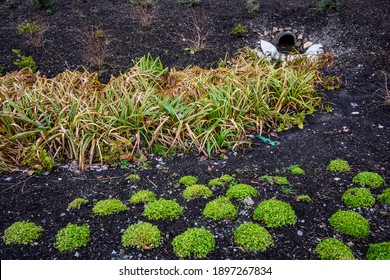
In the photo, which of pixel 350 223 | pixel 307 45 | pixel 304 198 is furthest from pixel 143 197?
pixel 307 45

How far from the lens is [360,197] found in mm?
3000

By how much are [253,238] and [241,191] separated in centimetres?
59

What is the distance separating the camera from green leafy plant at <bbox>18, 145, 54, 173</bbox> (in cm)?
353

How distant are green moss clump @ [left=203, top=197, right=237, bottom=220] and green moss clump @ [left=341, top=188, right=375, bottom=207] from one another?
98cm

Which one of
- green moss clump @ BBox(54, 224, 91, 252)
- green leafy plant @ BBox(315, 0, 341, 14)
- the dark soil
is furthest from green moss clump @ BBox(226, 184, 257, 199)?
green leafy plant @ BBox(315, 0, 341, 14)

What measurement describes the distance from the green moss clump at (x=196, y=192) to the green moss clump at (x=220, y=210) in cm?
18

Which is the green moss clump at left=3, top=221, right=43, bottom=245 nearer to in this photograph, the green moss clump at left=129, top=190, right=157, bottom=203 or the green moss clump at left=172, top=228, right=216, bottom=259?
the green moss clump at left=129, top=190, right=157, bottom=203

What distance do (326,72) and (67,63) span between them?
4.25m

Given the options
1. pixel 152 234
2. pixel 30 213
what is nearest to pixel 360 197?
pixel 152 234

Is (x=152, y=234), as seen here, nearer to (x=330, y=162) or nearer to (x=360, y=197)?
(x=360, y=197)

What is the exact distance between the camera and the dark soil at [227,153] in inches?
106

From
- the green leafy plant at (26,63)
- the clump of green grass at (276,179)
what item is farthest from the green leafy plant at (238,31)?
the clump of green grass at (276,179)

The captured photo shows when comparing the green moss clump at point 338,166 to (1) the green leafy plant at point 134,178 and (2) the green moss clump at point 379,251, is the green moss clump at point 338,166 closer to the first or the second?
(2) the green moss clump at point 379,251

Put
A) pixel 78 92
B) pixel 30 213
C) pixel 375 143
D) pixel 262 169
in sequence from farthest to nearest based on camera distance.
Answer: pixel 78 92, pixel 375 143, pixel 262 169, pixel 30 213
